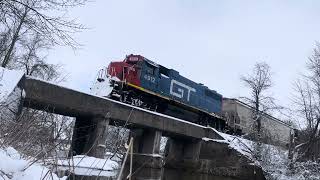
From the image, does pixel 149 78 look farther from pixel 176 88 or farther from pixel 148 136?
Result: pixel 148 136

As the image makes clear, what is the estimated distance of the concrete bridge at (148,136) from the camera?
48.9 feet

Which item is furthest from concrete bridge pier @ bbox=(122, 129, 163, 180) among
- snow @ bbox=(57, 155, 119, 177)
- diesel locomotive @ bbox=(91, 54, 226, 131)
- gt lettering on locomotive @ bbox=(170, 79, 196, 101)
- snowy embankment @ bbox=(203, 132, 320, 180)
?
snow @ bbox=(57, 155, 119, 177)

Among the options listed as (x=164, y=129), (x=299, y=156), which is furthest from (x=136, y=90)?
(x=299, y=156)

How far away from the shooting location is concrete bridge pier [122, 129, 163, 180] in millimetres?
18938

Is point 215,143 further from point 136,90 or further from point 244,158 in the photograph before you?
point 136,90

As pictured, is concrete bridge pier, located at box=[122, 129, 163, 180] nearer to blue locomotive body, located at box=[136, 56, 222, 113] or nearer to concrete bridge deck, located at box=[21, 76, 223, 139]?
concrete bridge deck, located at box=[21, 76, 223, 139]

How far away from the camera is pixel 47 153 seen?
2.98m

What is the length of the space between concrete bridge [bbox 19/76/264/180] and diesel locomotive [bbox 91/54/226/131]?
7.73 ft

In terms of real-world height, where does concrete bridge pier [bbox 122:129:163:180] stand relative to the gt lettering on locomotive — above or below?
below

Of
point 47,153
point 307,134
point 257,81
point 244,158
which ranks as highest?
point 257,81

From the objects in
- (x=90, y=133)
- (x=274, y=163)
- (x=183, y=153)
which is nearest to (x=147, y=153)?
(x=90, y=133)

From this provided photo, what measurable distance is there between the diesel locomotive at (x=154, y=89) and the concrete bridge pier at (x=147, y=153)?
7.86ft

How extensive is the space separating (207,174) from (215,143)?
2418 millimetres

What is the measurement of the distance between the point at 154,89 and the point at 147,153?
5.09 meters
